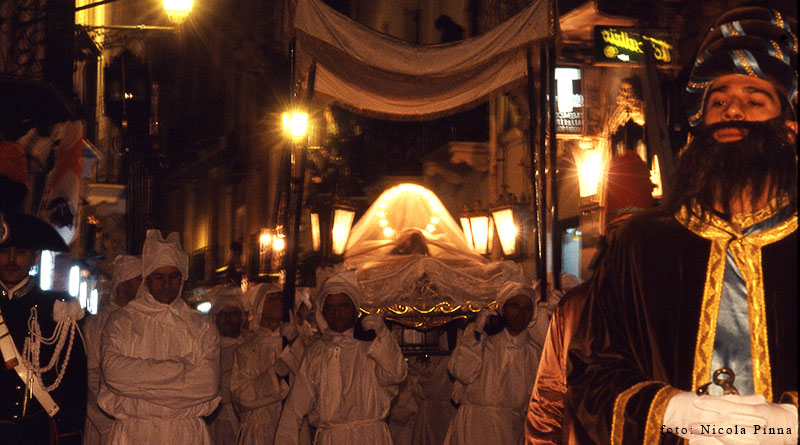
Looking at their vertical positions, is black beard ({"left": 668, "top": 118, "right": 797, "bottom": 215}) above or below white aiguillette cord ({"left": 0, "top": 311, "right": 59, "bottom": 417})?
above

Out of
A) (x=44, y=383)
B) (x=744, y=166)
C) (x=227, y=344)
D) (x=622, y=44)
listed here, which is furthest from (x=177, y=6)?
(x=744, y=166)

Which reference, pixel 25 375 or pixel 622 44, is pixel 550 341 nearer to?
pixel 25 375

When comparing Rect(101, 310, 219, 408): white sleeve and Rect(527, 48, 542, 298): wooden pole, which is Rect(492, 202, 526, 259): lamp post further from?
Rect(101, 310, 219, 408): white sleeve

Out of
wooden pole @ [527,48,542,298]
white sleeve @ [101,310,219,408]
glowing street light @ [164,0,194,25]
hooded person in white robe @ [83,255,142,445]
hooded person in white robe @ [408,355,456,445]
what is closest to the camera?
white sleeve @ [101,310,219,408]

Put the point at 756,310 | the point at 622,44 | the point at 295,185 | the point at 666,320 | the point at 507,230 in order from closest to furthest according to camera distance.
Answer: the point at 756,310 < the point at 666,320 < the point at 295,185 < the point at 507,230 < the point at 622,44

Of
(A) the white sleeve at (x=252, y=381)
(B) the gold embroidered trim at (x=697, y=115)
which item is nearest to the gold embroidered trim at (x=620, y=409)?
(B) the gold embroidered trim at (x=697, y=115)

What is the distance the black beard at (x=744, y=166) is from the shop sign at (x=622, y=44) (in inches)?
507

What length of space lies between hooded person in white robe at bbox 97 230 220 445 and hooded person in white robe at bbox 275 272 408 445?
1373mm

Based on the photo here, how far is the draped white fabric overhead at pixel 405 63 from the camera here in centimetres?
973

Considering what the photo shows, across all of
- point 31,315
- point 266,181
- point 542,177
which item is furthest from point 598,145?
point 266,181

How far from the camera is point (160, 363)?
7250 mm

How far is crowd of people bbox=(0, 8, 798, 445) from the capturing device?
134 inches

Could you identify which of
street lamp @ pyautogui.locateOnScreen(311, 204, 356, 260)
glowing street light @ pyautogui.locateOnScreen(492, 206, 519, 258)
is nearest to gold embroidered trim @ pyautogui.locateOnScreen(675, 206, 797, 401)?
street lamp @ pyautogui.locateOnScreen(311, 204, 356, 260)

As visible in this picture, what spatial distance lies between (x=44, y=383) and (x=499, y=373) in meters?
4.51
